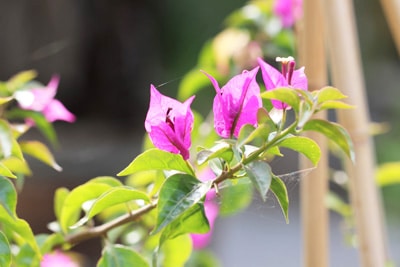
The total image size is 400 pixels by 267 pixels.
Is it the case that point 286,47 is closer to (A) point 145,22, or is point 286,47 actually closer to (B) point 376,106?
(A) point 145,22

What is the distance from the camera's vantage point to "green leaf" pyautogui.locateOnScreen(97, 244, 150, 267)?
519mm

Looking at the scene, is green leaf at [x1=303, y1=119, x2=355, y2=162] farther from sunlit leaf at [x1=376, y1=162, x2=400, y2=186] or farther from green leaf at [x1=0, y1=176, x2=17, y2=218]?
sunlit leaf at [x1=376, y1=162, x2=400, y2=186]

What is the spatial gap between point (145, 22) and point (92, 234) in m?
2.91

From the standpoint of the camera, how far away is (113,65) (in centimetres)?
337

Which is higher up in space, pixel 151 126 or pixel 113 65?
pixel 151 126

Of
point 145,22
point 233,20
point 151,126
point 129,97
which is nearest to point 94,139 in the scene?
point 129,97

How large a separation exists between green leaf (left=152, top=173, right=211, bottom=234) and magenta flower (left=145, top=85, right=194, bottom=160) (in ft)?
0.07

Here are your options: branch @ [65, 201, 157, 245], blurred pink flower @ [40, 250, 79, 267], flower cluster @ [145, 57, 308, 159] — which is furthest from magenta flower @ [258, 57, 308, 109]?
blurred pink flower @ [40, 250, 79, 267]

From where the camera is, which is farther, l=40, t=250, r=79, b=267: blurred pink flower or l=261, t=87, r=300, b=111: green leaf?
l=40, t=250, r=79, b=267: blurred pink flower

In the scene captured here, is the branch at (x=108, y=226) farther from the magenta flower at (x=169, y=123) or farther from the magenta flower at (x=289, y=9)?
the magenta flower at (x=289, y=9)

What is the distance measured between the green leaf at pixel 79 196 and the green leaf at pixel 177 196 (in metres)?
0.10

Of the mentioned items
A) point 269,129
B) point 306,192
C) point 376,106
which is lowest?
point 376,106

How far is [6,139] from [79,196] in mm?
66

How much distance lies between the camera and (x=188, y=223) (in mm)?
457
